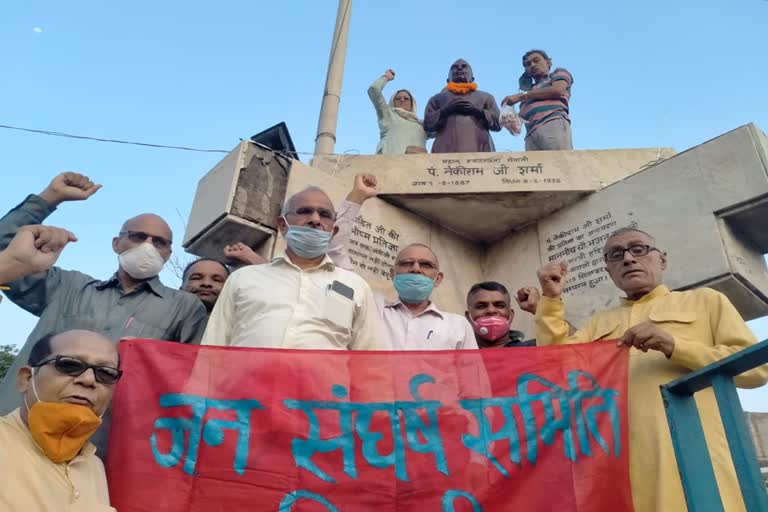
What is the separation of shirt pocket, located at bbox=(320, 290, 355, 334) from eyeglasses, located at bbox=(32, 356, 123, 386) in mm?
959

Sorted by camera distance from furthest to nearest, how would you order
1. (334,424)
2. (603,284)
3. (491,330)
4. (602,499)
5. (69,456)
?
(603,284) → (491,330) → (334,424) → (602,499) → (69,456)

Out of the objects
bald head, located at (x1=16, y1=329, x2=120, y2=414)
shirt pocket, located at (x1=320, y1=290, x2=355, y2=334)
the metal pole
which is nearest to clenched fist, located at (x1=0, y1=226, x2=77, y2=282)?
bald head, located at (x1=16, y1=329, x2=120, y2=414)

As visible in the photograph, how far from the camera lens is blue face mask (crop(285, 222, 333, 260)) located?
3123 mm

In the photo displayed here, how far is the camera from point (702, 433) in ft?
7.18

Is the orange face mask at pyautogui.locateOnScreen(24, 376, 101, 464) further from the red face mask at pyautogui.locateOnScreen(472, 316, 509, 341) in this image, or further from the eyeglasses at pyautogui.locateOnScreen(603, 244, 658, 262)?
the eyeglasses at pyautogui.locateOnScreen(603, 244, 658, 262)

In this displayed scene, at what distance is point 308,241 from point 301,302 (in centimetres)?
36

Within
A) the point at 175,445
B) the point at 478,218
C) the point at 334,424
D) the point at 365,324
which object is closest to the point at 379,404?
the point at 334,424

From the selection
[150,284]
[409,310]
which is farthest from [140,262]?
[409,310]

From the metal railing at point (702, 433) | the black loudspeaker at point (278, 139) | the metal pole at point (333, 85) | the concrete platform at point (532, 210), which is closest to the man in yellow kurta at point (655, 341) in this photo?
the metal railing at point (702, 433)

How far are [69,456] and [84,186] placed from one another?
1.51m

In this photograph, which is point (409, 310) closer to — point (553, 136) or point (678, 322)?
point (678, 322)

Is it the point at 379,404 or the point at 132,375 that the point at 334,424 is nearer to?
the point at 379,404

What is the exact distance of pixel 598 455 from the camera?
2.38 m

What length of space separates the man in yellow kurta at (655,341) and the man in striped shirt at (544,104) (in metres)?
3.43
